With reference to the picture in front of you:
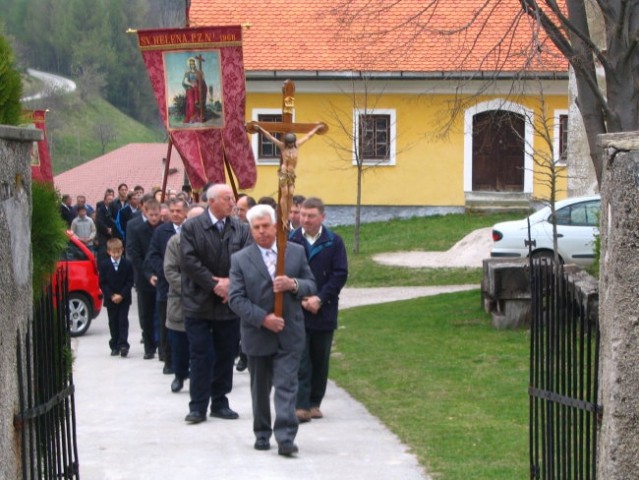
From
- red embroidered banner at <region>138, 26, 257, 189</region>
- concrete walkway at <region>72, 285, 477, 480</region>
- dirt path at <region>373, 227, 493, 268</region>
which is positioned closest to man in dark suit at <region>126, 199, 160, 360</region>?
red embroidered banner at <region>138, 26, 257, 189</region>

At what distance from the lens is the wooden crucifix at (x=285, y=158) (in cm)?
930

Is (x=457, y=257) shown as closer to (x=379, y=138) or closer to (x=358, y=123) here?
(x=358, y=123)

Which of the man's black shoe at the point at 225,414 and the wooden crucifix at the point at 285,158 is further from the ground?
the wooden crucifix at the point at 285,158

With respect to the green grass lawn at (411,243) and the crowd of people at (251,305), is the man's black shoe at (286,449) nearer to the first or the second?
the crowd of people at (251,305)

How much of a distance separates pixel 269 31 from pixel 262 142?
9.84 feet

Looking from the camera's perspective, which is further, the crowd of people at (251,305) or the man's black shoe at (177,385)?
the man's black shoe at (177,385)

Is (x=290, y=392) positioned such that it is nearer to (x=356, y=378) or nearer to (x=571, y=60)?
(x=356, y=378)

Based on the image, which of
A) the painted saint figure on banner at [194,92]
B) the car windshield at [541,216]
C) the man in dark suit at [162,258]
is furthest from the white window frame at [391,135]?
the man in dark suit at [162,258]

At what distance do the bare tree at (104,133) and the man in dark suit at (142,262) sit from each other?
5528cm

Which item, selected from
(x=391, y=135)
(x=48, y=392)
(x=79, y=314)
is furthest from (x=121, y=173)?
(x=48, y=392)

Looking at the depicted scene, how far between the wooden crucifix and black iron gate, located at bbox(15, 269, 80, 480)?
11.1ft

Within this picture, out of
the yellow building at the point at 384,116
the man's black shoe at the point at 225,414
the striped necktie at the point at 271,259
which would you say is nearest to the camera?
the striped necktie at the point at 271,259

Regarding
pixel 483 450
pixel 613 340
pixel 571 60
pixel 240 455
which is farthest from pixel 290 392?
pixel 571 60

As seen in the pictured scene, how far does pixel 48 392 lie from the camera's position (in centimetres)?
566
